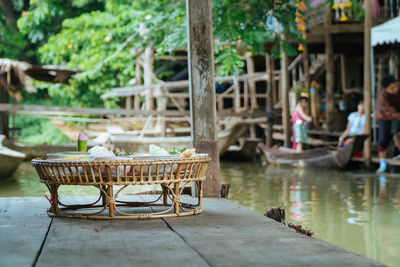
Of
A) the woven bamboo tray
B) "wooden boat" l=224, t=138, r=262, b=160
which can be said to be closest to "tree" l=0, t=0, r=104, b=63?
"wooden boat" l=224, t=138, r=262, b=160

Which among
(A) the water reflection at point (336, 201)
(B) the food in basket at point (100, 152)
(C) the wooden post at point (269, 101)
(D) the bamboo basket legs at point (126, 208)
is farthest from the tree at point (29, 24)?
(B) the food in basket at point (100, 152)

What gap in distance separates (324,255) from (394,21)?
7448 mm

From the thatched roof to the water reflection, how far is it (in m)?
5.40

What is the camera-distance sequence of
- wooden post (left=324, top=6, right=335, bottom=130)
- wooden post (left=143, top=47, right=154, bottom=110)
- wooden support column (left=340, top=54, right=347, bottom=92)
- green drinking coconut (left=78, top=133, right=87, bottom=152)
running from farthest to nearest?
wooden post (left=143, top=47, right=154, bottom=110), wooden support column (left=340, top=54, right=347, bottom=92), wooden post (left=324, top=6, right=335, bottom=130), green drinking coconut (left=78, top=133, right=87, bottom=152)

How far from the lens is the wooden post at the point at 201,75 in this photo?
516cm

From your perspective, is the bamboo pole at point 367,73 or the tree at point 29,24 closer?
the bamboo pole at point 367,73

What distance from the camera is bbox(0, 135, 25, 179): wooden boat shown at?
10078mm

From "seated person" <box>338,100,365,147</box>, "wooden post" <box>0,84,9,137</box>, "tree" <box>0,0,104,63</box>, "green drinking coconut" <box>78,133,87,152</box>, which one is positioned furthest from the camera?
"tree" <box>0,0,104,63</box>

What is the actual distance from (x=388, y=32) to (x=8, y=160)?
22.4ft

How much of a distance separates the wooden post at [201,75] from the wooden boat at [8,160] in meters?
5.79

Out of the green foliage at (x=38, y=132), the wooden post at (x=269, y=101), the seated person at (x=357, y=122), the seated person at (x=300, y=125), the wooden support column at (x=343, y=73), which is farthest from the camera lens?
the green foliage at (x=38, y=132)

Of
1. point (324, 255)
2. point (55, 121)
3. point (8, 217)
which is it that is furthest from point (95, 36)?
point (324, 255)

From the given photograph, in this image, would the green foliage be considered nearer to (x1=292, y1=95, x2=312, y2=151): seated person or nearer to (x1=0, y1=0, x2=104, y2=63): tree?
(x1=0, y1=0, x2=104, y2=63): tree

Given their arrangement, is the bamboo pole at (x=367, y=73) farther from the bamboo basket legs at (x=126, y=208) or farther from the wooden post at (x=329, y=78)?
the bamboo basket legs at (x=126, y=208)
